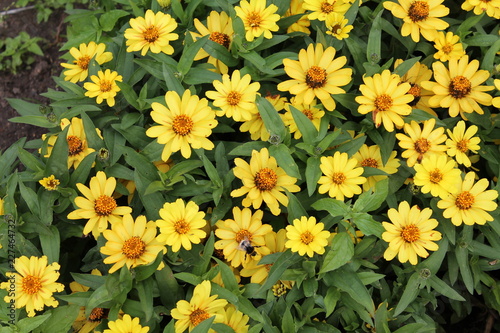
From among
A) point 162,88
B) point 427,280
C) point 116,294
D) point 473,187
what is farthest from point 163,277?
point 473,187

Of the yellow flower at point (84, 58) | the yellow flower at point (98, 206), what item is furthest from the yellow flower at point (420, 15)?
the yellow flower at point (98, 206)

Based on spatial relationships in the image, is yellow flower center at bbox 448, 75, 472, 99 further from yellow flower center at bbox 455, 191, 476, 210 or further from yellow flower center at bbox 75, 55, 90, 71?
yellow flower center at bbox 75, 55, 90, 71

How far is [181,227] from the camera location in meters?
1.89

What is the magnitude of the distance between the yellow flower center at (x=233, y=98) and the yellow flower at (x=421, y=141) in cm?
68

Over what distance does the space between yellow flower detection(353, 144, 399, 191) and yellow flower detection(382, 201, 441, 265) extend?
0.66ft

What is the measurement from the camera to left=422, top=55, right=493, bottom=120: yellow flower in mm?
2154

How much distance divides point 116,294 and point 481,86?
1739mm

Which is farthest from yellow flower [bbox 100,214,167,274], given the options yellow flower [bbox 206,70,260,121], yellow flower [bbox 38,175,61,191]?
yellow flower [bbox 206,70,260,121]

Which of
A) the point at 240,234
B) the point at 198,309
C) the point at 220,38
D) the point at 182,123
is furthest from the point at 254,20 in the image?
the point at 198,309

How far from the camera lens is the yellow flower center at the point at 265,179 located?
1.99m

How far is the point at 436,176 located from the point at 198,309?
1.06m

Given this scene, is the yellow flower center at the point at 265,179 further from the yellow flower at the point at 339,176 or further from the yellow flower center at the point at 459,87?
the yellow flower center at the point at 459,87

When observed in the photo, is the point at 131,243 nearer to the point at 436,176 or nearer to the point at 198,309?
the point at 198,309

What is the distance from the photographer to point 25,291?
6.16 ft
